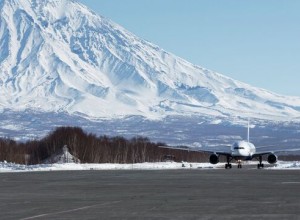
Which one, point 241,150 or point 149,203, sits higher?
point 241,150

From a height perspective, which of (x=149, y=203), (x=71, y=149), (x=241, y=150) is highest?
(x=71, y=149)

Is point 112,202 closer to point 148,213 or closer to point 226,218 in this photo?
point 148,213

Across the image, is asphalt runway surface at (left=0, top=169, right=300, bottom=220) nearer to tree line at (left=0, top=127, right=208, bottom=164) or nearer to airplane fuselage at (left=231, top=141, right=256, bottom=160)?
airplane fuselage at (left=231, top=141, right=256, bottom=160)

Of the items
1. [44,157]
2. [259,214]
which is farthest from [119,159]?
[259,214]

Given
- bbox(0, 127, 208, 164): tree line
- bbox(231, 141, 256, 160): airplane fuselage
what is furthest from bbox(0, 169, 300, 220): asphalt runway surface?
bbox(0, 127, 208, 164): tree line

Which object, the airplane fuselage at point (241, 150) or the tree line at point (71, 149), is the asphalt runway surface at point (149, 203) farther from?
the tree line at point (71, 149)

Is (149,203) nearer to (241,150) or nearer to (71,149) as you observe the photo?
(241,150)

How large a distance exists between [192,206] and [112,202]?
2877 mm

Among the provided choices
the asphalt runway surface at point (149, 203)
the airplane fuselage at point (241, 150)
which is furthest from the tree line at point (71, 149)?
the asphalt runway surface at point (149, 203)

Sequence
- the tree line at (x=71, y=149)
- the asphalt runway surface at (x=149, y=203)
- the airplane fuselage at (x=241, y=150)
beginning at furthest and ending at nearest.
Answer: the tree line at (x=71, y=149) < the airplane fuselage at (x=241, y=150) < the asphalt runway surface at (x=149, y=203)

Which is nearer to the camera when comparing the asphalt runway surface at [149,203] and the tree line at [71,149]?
the asphalt runway surface at [149,203]

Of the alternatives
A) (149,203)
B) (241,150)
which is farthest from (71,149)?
(149,203)

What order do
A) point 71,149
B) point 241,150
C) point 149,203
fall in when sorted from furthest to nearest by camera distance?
point 71,149 → point 241,150 → point 149,203

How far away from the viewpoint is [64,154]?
123438mm
